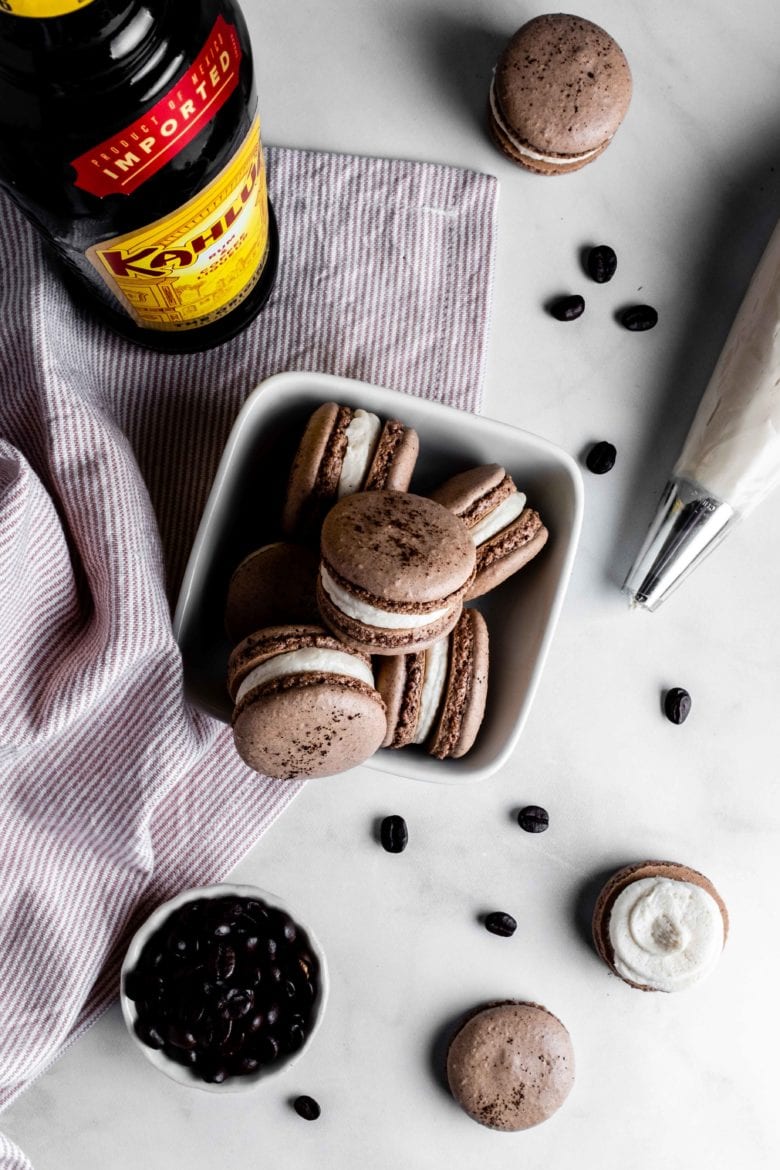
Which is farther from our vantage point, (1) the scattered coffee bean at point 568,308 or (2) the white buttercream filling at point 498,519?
(1) the scattered coffee bean at point 568,308

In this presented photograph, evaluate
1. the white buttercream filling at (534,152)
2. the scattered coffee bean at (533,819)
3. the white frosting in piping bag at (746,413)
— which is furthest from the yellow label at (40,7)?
the scattered coffee bean at (533,819)

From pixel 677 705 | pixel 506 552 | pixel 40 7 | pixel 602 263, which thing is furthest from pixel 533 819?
pixel 40 7

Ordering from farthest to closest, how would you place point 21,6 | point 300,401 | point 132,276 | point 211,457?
point 211,457 → point 300,401 → point 132,276 → point 21,6

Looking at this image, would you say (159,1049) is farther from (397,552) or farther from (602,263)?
(602,263)

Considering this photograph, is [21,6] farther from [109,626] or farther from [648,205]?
[648,205]

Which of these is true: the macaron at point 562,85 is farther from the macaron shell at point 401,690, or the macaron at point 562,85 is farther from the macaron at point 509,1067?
the macaron at point 509,1067

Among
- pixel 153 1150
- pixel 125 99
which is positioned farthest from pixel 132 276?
pixel 153 1150

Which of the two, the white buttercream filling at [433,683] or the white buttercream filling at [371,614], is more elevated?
the white buttercream filling at [371,614]
